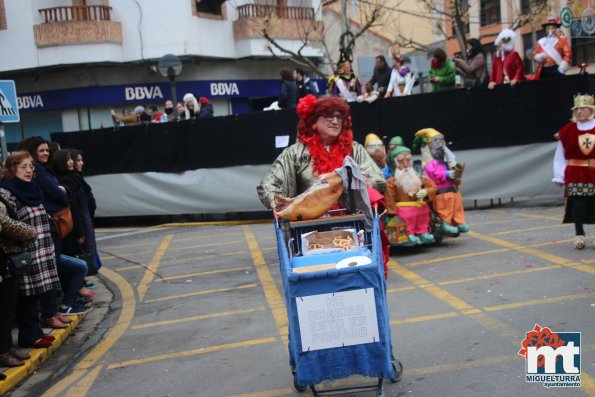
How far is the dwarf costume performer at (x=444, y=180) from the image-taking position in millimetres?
9789

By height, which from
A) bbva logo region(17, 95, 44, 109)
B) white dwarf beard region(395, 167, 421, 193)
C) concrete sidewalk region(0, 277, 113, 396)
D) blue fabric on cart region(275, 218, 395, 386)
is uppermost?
bbva logo region(17, 95, 44, 109)

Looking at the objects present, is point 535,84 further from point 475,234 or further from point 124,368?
point 124,368

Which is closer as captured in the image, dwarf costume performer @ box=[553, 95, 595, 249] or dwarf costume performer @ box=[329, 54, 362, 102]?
dwarf costume performer @ box=[553, 95, 595, 249]

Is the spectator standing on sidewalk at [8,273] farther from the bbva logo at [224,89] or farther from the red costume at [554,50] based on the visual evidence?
the bbva logo at [224,89]

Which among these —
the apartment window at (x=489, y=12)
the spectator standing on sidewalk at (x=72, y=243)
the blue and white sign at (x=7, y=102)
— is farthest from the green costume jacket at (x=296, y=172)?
the apartment window at (x=489, y=12)

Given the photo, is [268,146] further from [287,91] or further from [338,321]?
[338,321]

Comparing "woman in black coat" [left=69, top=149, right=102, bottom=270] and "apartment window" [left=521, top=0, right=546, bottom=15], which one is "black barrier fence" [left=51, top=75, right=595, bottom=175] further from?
"apartment window" [left=521, top=0, right=546, bottom=15]

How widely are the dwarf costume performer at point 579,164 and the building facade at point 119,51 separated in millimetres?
15862

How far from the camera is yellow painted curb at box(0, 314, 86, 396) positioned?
5.49 metres

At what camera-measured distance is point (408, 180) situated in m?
9.60

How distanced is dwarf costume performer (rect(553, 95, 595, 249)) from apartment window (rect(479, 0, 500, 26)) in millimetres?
27378

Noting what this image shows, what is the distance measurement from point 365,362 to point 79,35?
69.4 feet

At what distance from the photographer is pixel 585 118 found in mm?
8242

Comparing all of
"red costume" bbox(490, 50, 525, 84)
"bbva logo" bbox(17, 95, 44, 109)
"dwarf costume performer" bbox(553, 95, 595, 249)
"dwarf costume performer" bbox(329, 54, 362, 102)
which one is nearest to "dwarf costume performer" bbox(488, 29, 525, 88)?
"red costume" bbox(490, 50, 525, 84)
